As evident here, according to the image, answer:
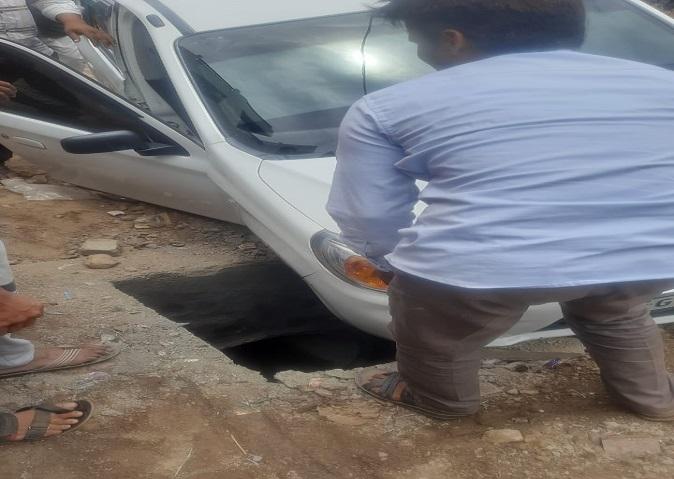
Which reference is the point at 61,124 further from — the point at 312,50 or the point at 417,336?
the point at 417,336

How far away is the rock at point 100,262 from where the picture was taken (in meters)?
4.63

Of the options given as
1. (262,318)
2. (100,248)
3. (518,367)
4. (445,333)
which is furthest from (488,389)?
(100,248)

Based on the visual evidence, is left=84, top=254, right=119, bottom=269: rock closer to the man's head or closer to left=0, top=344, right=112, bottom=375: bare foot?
left=0, top=344, right=112, bottom=375: bare foot

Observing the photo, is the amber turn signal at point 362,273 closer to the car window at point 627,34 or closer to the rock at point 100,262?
the rock at point 100,262

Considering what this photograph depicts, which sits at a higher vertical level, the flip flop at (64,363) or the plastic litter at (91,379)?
the flip flop at (64,363)

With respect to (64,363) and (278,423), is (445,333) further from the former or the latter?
(64,363)

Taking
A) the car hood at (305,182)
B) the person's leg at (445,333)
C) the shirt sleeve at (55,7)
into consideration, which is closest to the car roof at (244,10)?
the shirt sleeve at (55,7)

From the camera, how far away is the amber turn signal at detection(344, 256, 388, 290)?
338 cm

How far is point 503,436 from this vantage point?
9.77ft

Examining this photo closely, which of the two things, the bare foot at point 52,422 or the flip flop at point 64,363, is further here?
the flip flop at point 64,363

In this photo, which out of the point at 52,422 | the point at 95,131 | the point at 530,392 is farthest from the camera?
the point at 95,131

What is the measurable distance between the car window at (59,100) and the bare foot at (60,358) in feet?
4.58

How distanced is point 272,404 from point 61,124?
2539 mm

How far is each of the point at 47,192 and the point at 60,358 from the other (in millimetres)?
2603
